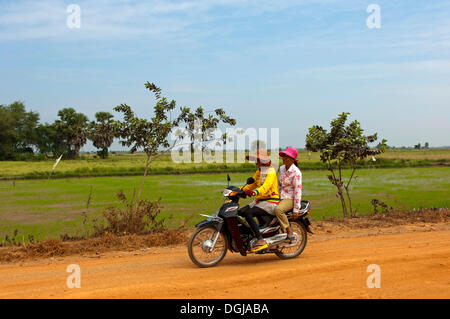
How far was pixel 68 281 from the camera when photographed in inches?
233

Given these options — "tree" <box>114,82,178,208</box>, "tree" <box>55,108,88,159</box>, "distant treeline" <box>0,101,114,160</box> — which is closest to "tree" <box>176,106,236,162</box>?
"tree" <box>114,82,178,208</box>

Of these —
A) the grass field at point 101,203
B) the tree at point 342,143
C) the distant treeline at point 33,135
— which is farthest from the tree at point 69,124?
the tree at point 342,143

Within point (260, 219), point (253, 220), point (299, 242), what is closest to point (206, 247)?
point (253, 220)

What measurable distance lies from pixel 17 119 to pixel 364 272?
269 feet

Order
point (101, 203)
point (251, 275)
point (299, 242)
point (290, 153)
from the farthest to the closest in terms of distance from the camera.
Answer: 1. point (101, 203)
2. point (299, 242)
3. point (290, 153)
4. point (251, 275)

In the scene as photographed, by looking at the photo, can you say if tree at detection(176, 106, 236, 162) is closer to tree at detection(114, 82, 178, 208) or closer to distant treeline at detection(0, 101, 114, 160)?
tree at detection(114, 82, 178, 208)

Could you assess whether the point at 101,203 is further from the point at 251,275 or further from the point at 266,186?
the point at 251,275

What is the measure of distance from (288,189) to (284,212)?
1.17 ft

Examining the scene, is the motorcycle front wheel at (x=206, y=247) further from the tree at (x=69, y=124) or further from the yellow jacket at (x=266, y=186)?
the tree at (x=69, y=124)

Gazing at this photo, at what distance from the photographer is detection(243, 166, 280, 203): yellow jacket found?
6.50 meters

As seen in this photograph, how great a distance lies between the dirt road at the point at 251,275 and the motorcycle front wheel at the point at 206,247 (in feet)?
0.46

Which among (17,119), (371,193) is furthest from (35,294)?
(17,119)

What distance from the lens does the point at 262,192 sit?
21.2ft

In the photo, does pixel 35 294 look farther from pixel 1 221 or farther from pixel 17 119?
pixel 17 119
